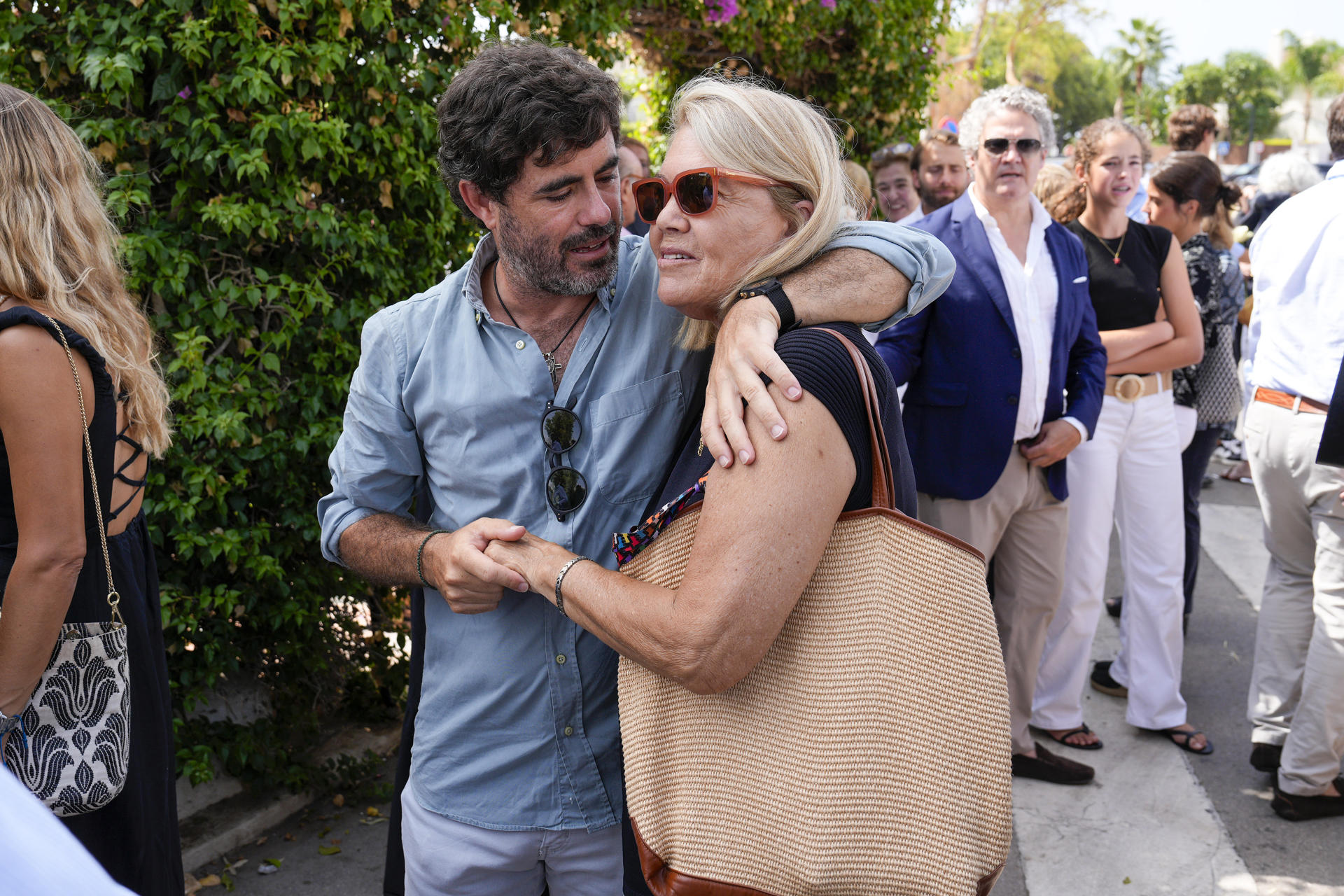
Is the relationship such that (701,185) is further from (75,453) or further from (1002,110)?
(1002,110)

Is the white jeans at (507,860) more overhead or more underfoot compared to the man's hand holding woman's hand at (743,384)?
more underfoot

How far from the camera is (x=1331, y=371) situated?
371cm

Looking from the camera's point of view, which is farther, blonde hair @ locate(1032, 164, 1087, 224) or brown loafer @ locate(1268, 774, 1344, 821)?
blonde hair @ locate(1032, 164, 1087, 224)

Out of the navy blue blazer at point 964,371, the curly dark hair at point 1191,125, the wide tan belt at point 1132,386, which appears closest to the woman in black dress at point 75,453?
the navy blue blazer at point 964,371

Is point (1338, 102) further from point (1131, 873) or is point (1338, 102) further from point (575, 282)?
point (575, 282)

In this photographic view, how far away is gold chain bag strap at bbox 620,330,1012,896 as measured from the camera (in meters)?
1.36

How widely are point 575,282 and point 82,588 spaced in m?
1.19

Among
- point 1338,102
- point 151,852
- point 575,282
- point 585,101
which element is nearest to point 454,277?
point 575,282

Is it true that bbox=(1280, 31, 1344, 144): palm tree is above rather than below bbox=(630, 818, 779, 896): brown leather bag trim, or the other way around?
above

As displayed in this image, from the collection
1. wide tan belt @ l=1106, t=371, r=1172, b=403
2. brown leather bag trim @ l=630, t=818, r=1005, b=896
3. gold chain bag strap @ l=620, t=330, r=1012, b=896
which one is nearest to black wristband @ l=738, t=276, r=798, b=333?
gold chain bag strap @ l=620, t=330, r=1012, b=896

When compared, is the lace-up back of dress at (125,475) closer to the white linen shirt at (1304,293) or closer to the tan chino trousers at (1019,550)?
the tan chino trousers at (1019,550)

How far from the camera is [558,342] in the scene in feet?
6.63

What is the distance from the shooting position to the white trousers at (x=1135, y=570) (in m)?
4.27

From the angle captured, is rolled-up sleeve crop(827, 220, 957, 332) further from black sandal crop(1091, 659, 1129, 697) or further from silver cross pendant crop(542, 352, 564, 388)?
black sandal crop(1091, 659, 1129, 697)
